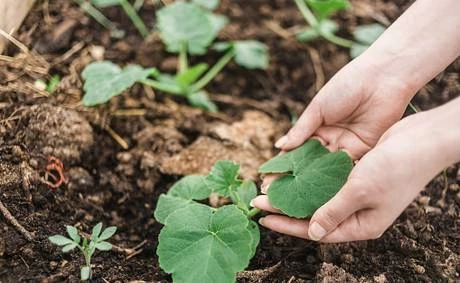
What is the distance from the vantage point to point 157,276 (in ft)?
5.71

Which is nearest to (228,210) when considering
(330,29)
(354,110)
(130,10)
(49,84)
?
(354,110)

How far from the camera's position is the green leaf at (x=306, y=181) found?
1.68 m

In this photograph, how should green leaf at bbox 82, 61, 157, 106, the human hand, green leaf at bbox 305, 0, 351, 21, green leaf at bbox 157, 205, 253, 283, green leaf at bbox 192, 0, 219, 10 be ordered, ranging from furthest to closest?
green leaf at bbox 192, 0, 219, 10, green leaf at bbox 305, 0, 351, 21, green leaf at bbox 82, 61, 157, 106, green leaf at bbox 157, 205, 253, 283, the human hand

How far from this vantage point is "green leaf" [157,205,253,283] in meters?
1.55

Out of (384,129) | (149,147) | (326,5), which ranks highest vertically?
(326,5)

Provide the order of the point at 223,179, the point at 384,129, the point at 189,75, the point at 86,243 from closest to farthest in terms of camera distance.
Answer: the point at 86,243 < the point at 223,179 < the point at 384,129 < the point at 189,75

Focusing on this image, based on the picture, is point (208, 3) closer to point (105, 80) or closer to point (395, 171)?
point (105, 80)

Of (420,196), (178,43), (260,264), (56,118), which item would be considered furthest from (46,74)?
(420,196)

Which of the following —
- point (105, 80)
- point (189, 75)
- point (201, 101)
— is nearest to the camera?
point (105, 80)

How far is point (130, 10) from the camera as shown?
9.01 ft

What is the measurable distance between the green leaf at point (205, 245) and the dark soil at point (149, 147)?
7.3 inches

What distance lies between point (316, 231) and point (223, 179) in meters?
0.37

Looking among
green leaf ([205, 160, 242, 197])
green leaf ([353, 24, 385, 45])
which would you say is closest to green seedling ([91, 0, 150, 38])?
green leaf ([353, 24, 385, 45])

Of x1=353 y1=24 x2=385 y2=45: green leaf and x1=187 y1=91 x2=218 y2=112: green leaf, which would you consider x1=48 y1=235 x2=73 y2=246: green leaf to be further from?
x1=353 y1=24 x2=385 y2=45: green leaf
